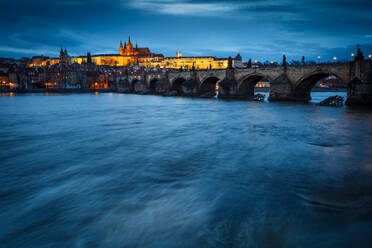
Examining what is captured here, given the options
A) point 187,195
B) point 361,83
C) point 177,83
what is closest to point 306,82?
point 361,83

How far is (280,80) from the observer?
29.1 m

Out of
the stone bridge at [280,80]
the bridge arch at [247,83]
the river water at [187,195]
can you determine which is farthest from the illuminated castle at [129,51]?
the river water at [187,195]

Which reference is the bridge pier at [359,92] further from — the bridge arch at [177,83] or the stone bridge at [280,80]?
the bridge arch at [177,83]

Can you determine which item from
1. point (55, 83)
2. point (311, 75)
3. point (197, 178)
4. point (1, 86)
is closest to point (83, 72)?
point (55, 83)

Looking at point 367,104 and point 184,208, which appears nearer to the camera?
point 184,208

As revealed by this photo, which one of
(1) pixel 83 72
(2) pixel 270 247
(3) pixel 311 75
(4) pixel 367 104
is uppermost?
(1) pixel 83 72

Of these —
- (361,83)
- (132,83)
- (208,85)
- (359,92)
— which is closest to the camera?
(361,83)

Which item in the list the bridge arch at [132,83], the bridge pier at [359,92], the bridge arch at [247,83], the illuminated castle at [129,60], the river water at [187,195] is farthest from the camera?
the illuminated castle at [129,60]

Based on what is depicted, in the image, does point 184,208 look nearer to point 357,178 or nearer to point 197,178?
point 197,178

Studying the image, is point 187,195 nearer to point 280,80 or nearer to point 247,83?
point 280,80

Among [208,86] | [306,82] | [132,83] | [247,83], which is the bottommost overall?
[306,82]

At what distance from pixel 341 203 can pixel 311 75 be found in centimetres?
2557

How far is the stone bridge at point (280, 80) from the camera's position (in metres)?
21.5

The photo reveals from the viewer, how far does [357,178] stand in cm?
539
